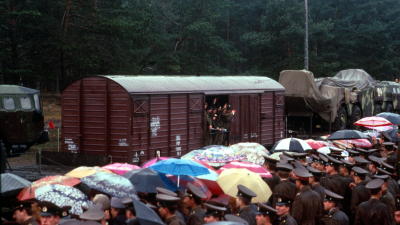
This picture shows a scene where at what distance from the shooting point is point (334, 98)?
2381 centimetres

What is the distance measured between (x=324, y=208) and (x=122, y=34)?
19.4 meters

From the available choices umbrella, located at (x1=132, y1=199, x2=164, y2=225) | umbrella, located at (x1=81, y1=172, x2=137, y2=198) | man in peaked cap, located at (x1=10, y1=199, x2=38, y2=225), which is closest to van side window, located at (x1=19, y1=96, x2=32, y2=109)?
umbrella, located at (x1=81, y1=172, x2=137, y2=198)

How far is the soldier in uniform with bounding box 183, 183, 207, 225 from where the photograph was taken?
19.3ft

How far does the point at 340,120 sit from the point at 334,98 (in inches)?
62.9

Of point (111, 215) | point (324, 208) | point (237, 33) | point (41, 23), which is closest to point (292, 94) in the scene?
point (41, 23)

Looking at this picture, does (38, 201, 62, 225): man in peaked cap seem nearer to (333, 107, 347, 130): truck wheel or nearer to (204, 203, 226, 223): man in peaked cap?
(204, 203, 226, 223): man in peaked cap

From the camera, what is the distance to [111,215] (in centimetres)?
610

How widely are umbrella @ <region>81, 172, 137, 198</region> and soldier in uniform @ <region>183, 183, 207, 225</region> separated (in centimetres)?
72

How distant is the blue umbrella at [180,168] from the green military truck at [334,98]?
15.4 meters

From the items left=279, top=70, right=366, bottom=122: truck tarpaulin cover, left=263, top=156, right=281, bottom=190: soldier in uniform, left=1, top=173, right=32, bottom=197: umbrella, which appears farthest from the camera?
left=279, top=70, right=366, bottom=122: truck tarpaulin cover

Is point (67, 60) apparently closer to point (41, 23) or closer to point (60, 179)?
point (41, 23)

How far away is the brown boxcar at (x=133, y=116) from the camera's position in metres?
13.7

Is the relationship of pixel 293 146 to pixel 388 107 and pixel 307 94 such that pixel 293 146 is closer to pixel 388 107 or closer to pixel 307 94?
pixel 307 94

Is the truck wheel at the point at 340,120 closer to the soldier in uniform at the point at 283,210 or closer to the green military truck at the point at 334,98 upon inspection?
the green military truck at the point at 334,98
